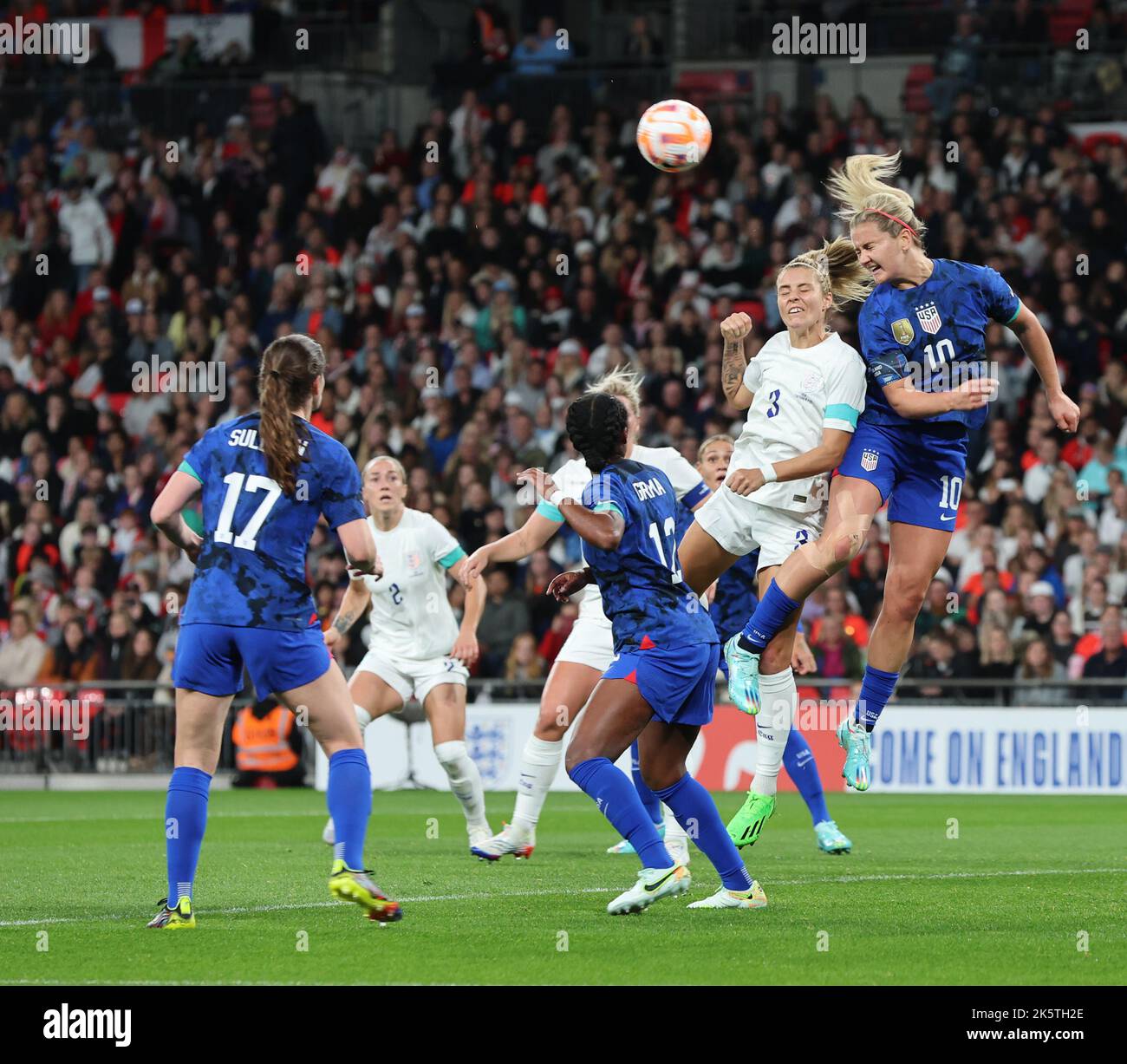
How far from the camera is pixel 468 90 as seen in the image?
26.4 meters

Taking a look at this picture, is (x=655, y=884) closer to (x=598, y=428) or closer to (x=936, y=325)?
(x=598, y=428)

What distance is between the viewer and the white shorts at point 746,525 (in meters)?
9.81

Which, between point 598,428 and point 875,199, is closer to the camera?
point 598,428

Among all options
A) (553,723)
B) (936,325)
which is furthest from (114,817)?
(936,325)

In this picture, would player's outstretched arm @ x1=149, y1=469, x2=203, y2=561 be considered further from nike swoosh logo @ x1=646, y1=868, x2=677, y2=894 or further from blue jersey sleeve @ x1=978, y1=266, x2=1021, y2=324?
blue jersey sleeve @ x1=978, y1=266, x2=1021, y2=324

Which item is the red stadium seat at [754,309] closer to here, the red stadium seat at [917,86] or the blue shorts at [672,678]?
the red stadium seat at [917,86]

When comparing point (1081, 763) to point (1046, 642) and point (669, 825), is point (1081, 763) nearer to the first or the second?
point (1046, 642)

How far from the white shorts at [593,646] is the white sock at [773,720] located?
1.13m

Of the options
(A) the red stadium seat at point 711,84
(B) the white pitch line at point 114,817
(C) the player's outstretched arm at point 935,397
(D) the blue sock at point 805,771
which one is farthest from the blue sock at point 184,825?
(A) the red stadium seat at point 711,84

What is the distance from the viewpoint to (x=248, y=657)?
7.71 metres

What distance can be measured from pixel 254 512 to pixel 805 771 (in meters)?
4.75

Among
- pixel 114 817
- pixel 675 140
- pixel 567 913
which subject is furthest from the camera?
pixel 114 817

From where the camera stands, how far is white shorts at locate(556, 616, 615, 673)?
11.3 metres
